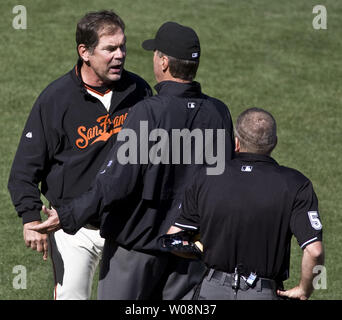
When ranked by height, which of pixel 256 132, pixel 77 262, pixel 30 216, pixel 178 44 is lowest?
pixel 77 262

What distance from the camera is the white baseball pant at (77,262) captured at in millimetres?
5516

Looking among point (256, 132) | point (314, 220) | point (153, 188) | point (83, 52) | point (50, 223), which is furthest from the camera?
point (83, 52)

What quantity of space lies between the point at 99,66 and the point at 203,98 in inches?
31.5

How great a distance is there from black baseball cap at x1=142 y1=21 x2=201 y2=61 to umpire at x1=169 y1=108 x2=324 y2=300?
1.95 feet

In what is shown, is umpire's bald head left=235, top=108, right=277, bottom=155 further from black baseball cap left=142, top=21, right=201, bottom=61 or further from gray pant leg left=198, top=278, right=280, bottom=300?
gray pant leg left=198, top=278, right=280, bottom=300

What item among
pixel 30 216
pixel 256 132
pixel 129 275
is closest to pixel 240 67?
pixel 30 216

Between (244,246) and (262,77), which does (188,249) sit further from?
(262,77)

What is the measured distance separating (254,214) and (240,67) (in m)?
8.82

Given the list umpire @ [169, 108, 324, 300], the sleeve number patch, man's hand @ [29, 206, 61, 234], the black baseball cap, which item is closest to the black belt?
umpire @ [169, 108, 324, 300]

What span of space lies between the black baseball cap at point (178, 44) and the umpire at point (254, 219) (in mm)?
595

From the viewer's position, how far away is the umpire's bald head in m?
4.58

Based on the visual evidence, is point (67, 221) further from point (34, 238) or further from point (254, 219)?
point (254, 219)

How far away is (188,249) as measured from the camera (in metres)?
4.77

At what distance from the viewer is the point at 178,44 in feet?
16.4
